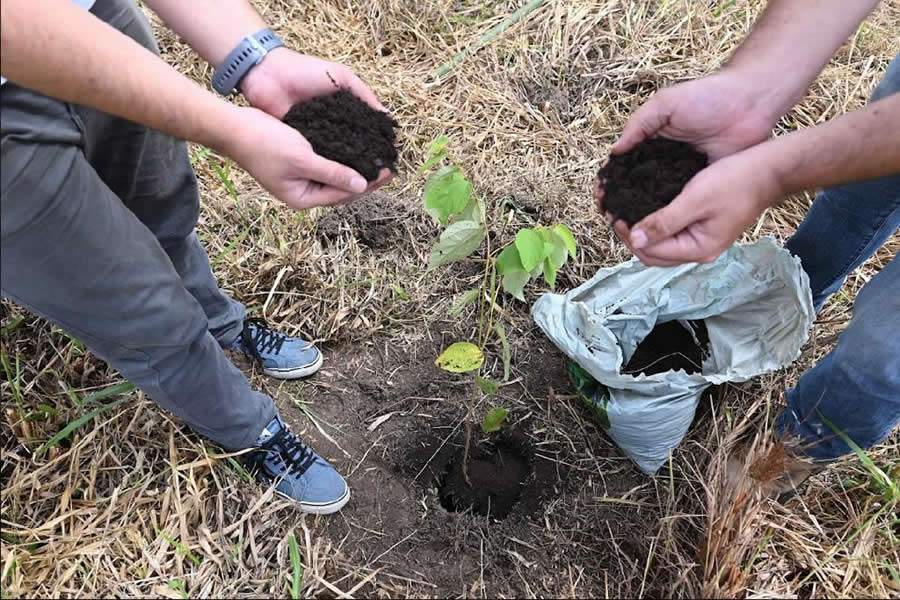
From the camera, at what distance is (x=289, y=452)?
152cm

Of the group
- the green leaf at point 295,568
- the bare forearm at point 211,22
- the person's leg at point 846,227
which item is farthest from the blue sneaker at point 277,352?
the person's leg at point 846,227

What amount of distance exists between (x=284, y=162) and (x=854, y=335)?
116 cm

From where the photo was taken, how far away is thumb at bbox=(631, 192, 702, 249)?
1145mm

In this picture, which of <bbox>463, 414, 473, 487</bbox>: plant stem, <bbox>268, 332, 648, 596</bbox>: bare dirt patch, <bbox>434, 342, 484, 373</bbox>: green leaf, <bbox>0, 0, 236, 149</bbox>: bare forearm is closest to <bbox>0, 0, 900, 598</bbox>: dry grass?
<bbox>268, 332, 648, 596</bbox>: bare dirt patch

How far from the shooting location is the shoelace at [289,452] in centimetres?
151

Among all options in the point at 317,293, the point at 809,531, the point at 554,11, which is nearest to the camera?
the point at 809,531

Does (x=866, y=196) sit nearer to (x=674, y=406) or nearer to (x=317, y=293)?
(x=674, y=406)

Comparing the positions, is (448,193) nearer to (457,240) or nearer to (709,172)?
(457,240)

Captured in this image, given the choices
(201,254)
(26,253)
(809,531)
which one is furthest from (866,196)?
(26,253)

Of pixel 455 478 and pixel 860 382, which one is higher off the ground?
pixel 860 382

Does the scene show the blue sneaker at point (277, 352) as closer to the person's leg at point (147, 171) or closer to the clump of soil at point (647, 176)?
the person's leg at point (147, 171)

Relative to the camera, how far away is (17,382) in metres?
1.61

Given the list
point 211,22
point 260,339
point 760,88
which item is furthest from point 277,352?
point 760,88

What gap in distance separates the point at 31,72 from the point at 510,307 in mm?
1351
